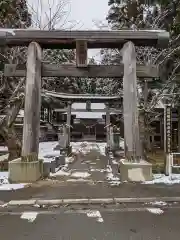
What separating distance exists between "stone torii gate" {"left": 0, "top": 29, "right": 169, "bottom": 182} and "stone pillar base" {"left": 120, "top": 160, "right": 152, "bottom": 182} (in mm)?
435

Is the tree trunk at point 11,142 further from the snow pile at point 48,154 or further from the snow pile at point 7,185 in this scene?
the snow pile at point 7,185

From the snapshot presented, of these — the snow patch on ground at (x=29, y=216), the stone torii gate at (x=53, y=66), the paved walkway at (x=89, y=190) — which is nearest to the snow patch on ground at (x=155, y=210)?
the paved walkway at (x=89, y=190)

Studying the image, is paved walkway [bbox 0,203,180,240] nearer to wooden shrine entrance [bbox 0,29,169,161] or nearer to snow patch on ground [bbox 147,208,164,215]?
snow patch on ground [bbox 147,208,164,215]

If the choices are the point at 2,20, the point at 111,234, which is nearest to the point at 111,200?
the point at 111,234

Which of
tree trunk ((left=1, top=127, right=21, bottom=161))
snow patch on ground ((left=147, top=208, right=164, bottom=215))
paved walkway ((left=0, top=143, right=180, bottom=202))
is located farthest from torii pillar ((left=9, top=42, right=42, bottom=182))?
tree trunk ((left=1, top=127, right=21, bottom=161))

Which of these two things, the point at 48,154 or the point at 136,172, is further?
the point at 48,154

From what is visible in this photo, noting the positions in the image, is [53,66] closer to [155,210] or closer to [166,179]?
[166,179]

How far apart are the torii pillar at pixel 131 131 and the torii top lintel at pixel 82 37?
0.36 metres

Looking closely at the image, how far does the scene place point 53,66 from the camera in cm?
1127

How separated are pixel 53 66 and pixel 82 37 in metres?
1.41

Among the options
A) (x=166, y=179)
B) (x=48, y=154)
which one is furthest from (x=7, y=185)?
(x=48, y=154)

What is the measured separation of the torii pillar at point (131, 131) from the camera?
10062mm

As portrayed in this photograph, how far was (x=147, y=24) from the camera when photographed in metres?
19.1

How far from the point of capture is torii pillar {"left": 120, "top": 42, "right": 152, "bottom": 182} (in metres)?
10.1
